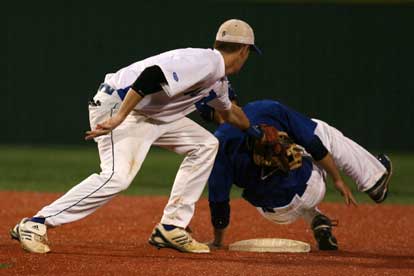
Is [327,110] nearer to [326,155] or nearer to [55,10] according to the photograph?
[55,10]

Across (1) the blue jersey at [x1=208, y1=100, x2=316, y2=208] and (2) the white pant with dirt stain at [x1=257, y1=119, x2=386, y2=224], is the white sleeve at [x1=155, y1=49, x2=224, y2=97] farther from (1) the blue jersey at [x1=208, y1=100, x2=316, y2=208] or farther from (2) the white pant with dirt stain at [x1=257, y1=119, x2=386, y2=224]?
(2) the white pant with dirt stain at [x1=257, y1=119, x2=386, y2=224]

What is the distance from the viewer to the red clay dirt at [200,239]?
432 centimetres

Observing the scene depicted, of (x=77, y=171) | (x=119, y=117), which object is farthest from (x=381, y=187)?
(x=77, y=171)

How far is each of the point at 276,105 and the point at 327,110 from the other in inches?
336

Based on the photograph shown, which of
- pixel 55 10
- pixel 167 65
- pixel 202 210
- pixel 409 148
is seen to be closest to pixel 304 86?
pixel 409 148

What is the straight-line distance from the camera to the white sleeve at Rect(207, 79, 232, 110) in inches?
193

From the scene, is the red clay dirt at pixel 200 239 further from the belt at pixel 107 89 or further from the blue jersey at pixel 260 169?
the belt at pixel 107 89

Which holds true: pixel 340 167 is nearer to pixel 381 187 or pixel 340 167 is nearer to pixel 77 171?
pixel 381 187

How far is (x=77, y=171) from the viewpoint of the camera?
10.5 m

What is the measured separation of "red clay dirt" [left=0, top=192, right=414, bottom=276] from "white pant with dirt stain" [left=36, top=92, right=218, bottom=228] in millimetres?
231

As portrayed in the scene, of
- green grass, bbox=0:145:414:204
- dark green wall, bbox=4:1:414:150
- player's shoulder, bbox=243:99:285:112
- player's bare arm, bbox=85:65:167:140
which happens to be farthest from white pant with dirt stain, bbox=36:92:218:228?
dark green wall, bbox=4:1:414:150

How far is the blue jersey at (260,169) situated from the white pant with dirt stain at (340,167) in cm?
6

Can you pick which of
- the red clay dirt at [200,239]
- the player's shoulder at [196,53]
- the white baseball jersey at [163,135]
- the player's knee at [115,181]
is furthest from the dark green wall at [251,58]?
the player's knee at [115,181]

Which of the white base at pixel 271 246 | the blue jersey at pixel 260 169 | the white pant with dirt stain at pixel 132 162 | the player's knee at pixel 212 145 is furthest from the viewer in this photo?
the blue jersey at pixel 260 169
